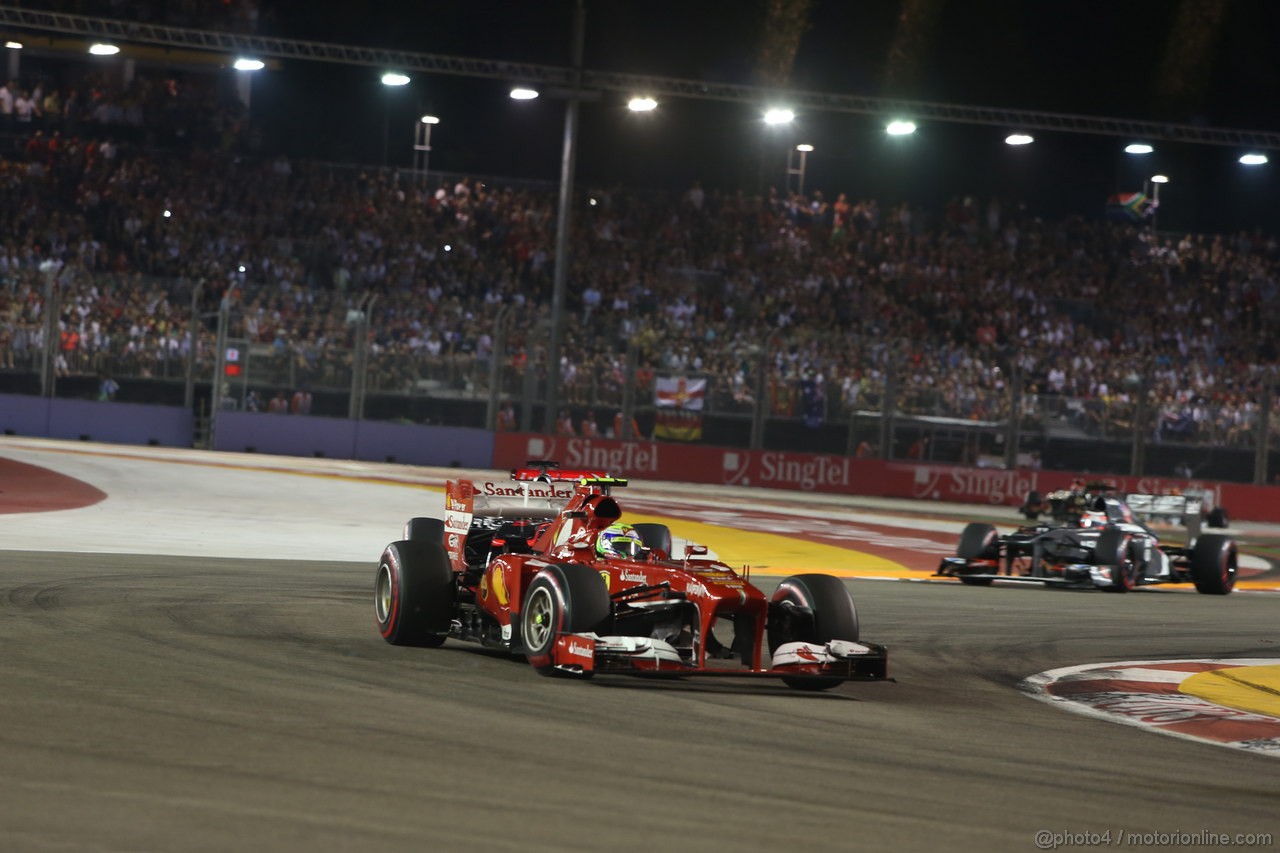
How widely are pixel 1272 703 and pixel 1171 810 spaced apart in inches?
170

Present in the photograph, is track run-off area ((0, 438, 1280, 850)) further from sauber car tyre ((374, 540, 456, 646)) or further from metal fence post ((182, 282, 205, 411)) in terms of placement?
metal fence post ((182, 282, 205, 411))

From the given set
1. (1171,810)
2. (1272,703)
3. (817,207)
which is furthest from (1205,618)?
(817,207)

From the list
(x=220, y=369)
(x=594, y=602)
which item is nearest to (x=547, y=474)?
(x=594, y=602)

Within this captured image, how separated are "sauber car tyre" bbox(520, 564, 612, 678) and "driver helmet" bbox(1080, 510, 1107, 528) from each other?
10.3 meters

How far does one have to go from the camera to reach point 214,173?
121 feet

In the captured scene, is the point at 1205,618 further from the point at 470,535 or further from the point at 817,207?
the point at 817,207

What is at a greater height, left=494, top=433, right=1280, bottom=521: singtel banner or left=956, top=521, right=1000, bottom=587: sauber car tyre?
left=494, top=433, right=1280, bottom=521: singtel banner

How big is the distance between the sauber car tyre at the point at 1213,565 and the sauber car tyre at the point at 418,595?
1110 centimetres

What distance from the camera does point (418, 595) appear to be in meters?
9.92

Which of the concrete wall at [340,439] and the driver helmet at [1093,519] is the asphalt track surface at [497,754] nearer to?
the driver helmet at [1093,519]

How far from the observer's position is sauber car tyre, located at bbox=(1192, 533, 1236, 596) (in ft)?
59.3

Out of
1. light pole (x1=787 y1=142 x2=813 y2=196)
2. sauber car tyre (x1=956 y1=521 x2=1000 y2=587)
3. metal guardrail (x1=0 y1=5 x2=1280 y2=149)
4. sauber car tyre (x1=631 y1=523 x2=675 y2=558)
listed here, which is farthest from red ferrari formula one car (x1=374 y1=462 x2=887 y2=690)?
light pole (x1=787 y1=142 x2=813 y2=196)

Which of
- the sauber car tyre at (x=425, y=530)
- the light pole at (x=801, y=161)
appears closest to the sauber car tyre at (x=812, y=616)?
the sauber car tyre at (x=425, y=530)

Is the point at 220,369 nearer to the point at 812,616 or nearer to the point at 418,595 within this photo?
the point at 418,595
